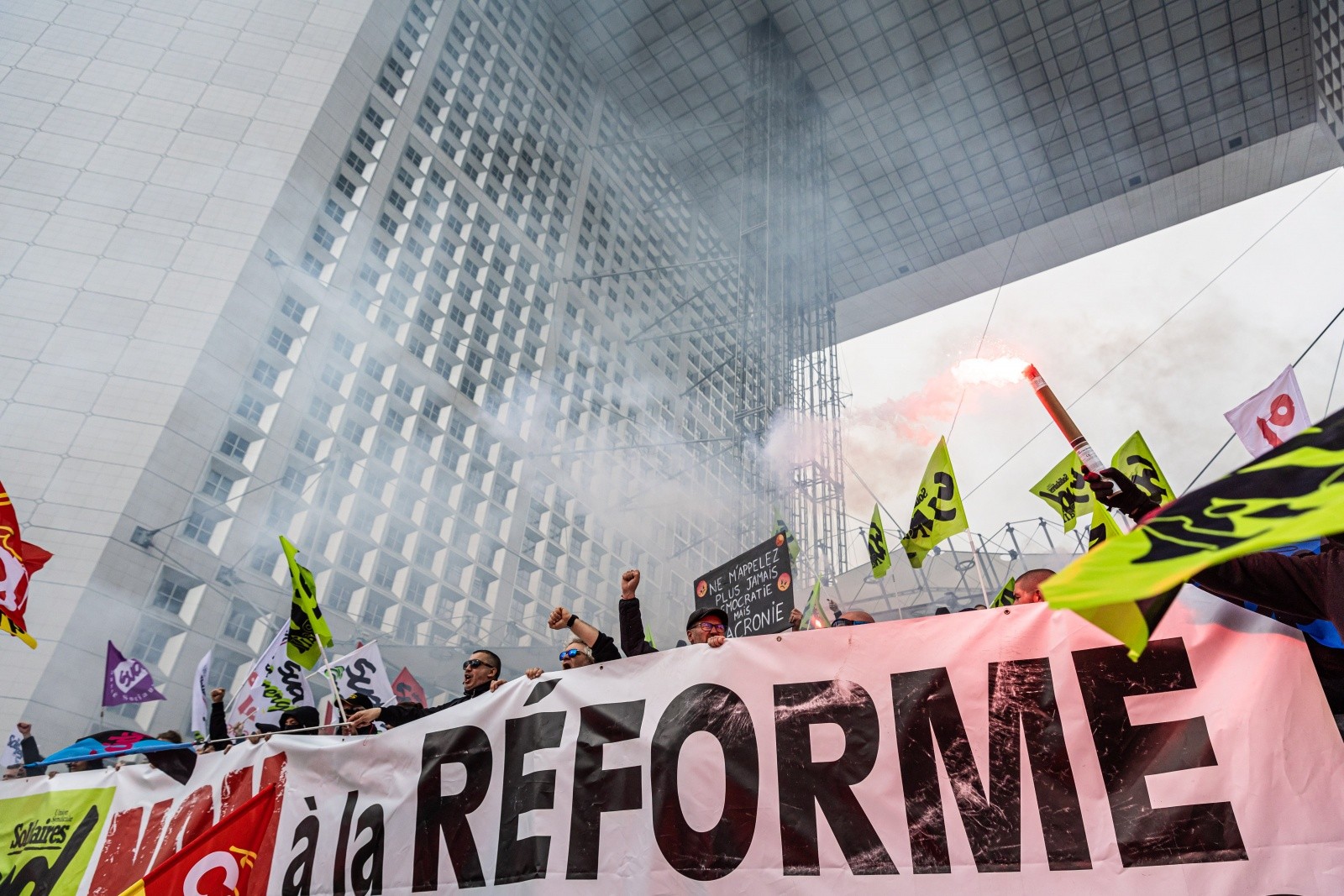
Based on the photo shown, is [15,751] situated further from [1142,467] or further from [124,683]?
[1142,467]

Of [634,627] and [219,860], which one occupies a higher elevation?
[634,627]

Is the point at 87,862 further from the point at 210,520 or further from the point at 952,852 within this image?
the point at 210,520

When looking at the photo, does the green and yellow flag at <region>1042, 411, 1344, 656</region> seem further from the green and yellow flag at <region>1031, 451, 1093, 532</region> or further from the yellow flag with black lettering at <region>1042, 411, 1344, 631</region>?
the green and yellow flag at <region>1031, 451, 1093, 532</region>

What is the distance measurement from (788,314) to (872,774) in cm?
1850

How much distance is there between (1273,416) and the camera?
677 centimetres

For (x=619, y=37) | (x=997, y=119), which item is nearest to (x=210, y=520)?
(x=619, y=37)

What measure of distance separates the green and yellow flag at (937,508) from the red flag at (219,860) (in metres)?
4.63

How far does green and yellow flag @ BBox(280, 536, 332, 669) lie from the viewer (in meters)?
4.76

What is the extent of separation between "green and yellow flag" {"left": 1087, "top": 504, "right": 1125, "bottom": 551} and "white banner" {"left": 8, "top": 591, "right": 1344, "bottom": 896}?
1.88 meters

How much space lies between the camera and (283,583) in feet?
41.2

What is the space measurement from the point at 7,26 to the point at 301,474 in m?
9.58

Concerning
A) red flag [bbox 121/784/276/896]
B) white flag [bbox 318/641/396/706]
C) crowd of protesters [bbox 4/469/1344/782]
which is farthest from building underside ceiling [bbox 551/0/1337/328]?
red flag [bbox 121/784/276/896]

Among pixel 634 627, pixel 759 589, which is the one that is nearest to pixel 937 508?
pixel 759 589

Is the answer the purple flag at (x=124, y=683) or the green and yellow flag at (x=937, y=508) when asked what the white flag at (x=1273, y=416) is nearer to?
the green and yellow flag at (x=937, y=508)
